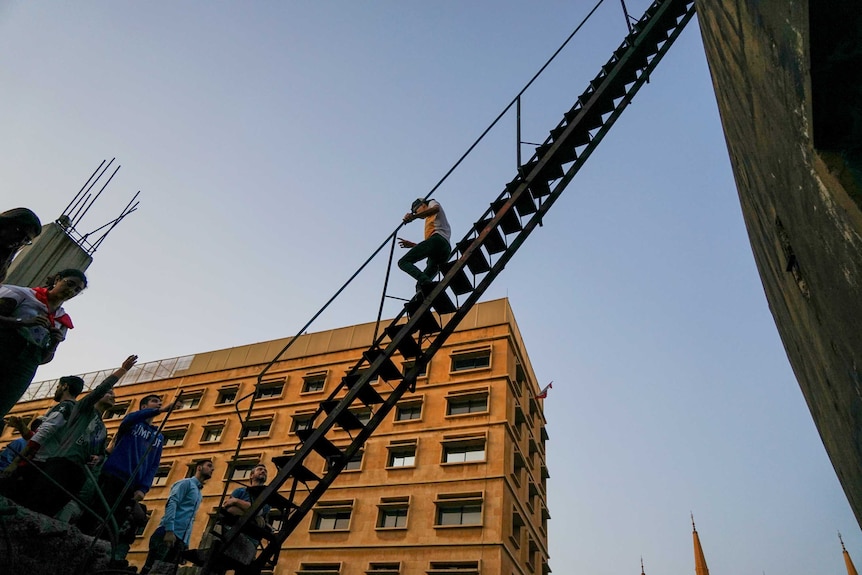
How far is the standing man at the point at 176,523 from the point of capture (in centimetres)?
688

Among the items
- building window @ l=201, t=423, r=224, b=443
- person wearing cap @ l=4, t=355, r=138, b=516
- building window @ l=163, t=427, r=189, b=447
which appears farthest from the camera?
building window @ l=163, t=427, r=189, b=447

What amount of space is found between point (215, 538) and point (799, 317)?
638cm

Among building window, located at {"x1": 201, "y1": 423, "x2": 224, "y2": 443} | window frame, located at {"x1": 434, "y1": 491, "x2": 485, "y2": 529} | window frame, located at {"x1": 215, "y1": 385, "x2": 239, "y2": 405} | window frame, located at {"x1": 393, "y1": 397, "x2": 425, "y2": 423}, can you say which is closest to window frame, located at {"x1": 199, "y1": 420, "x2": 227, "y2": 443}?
building window, located at {"x1": 201, "y1": 423, "x2": 224, "y2": 443}

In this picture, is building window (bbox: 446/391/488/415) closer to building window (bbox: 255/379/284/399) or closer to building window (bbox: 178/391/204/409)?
building window (bbox: 255/379/284/399)

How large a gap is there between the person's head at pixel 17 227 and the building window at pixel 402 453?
85.9 ft

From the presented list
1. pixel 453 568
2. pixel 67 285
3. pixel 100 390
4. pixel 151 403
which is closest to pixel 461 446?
pixel 453 568

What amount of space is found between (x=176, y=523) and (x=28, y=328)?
444 cm

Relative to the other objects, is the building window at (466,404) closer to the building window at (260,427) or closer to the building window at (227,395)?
the building window at (260,427)

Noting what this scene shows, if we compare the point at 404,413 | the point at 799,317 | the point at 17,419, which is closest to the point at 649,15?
the point at 799,317

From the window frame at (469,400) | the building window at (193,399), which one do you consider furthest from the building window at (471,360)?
the building window at (193,399)

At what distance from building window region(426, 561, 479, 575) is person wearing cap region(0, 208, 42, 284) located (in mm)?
23534

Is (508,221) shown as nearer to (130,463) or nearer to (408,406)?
(130,463)

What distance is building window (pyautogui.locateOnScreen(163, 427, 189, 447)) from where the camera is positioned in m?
35.1

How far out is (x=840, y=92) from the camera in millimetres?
1800
